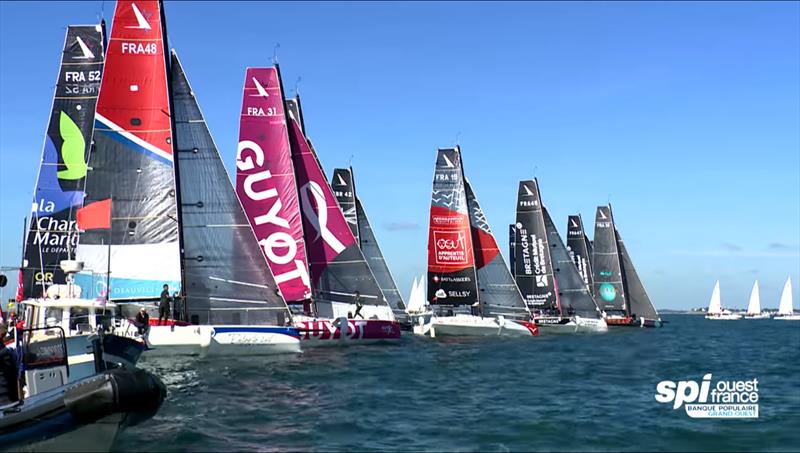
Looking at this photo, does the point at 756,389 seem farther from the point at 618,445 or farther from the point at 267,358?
the point at 267,358

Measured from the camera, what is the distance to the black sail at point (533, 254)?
5478 cm

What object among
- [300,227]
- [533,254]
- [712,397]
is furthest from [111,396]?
[533,254]

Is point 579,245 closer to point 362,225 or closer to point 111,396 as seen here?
point 362,225

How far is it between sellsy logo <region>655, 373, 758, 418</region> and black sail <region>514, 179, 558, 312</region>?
1296 inches

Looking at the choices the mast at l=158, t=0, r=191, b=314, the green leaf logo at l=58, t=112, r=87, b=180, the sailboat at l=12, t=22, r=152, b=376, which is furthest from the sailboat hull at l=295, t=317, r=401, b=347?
the green leaf logo at l=58, t=112, r=87, b=180

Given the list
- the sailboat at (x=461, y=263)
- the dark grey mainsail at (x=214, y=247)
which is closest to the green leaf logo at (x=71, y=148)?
the dark grey mainsail at (x=214, y=247)

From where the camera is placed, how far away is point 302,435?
538 inches

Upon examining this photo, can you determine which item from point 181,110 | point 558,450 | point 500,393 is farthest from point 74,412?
point 181,110

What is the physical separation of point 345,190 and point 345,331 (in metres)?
18.8

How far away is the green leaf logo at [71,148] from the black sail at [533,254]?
30.8 m

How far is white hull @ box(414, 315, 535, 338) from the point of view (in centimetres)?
4144

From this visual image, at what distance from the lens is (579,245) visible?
2817 inches

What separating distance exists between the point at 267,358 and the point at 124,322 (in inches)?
186

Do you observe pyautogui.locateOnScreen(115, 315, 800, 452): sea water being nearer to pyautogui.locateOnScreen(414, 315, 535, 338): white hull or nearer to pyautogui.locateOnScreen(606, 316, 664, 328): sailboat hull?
pyautogui.locateOnScreen(414, 315, 535, 338): white hull
